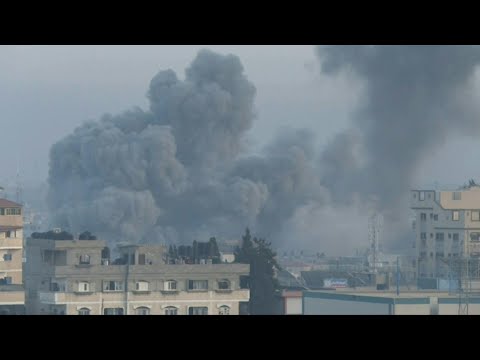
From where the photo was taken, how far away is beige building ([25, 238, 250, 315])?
23981 millimetres

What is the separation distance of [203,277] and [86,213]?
9408 mm

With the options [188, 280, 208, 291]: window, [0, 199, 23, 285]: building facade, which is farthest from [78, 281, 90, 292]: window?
[0, 199, 23, 285]: building facade

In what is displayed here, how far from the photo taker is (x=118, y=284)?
80.2 ft

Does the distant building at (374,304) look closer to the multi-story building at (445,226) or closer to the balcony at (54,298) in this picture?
the balcony at (54,298)

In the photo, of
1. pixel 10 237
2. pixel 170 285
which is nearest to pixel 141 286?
pixel 170 285

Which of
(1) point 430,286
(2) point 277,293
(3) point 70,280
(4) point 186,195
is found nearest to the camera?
(3) point 70,280

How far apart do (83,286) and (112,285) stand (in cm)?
45

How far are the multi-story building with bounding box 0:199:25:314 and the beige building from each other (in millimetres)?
307

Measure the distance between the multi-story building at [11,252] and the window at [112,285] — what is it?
1.29 m

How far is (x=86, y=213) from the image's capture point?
113 ft

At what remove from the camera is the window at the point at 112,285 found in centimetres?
2403

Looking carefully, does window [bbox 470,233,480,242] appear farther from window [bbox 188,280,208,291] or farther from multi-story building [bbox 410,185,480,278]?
window [bbox 188,280,208,291]
